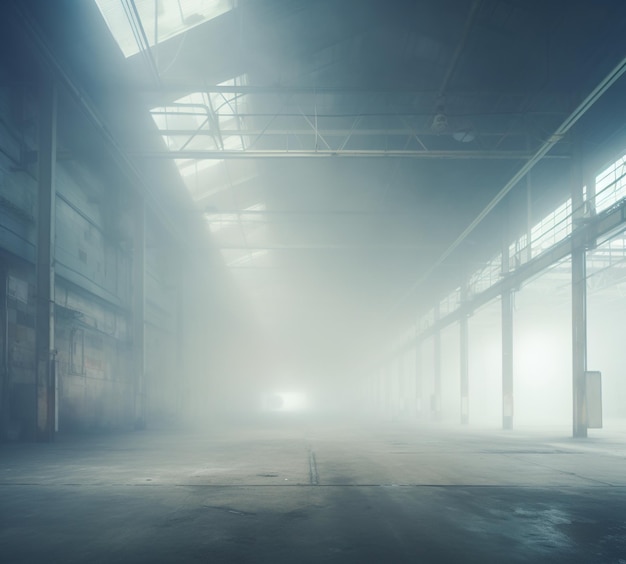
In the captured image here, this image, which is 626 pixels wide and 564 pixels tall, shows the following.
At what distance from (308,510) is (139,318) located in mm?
14045

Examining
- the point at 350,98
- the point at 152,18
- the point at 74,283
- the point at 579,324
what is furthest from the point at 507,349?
the point at 152,18

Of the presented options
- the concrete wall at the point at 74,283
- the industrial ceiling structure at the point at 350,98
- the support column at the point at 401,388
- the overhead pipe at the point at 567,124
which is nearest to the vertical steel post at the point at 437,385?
the support column at the point at 401,388

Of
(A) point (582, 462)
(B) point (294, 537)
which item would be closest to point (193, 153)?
(A) point (582, 462)

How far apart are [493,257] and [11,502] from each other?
25.7 meters

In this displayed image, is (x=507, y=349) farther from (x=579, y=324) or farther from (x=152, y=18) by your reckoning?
(x=152, y=18)

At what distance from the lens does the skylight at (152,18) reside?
39.2 feet

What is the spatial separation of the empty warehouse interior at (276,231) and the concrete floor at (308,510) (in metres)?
0.04

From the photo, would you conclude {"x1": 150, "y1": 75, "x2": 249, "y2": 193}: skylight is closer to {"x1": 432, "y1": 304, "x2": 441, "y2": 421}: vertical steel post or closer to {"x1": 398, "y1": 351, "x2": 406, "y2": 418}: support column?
{"x1": 432, "y1": 304, "x2": 441, "y2": 421}: vertical steel post

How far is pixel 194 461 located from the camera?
9125mm

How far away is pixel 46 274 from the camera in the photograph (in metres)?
11.9

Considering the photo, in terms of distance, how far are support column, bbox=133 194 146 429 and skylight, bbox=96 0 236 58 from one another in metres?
6.25

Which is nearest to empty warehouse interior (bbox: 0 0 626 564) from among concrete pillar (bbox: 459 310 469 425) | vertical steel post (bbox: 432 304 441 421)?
concrete pillar (bbox: 459 310 469 425)

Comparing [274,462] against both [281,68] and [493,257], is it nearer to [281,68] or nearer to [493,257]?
[281,68]

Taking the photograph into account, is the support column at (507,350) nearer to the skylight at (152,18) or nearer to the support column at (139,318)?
the support column at (139,318)
